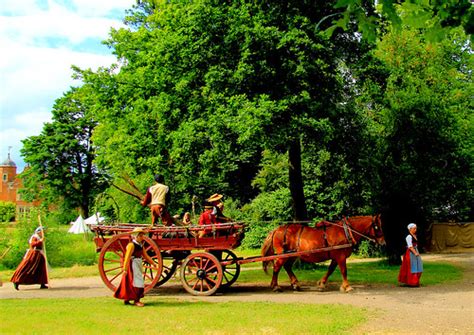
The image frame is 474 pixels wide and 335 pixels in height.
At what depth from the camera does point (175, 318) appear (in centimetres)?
1038

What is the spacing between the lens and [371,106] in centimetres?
2302

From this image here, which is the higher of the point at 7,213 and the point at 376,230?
the point at 7,213

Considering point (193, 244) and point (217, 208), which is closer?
point (193, 244)

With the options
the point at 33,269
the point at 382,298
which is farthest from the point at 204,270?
→ the point at 33,269

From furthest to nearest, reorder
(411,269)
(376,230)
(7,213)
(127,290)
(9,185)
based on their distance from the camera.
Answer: (9,185), (7,213), (411,269), (376,230), (127,290)

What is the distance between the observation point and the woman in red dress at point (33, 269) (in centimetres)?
1546

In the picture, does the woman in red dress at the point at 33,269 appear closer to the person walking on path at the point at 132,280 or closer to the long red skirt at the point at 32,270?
the long red skirt at the point at 32,270

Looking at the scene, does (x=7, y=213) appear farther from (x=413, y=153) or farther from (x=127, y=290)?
(x=413, y=153)

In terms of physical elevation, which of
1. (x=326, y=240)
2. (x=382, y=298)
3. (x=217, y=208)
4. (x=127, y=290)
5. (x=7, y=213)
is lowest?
(x=382, y=298)

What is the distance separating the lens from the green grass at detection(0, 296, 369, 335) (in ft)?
30.6

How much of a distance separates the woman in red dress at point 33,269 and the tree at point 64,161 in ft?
141

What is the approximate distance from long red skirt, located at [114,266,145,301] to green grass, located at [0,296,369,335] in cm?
25

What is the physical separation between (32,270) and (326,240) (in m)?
8.84

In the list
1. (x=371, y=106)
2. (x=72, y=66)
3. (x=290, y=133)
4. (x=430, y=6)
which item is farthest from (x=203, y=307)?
(x=72, y=66)
